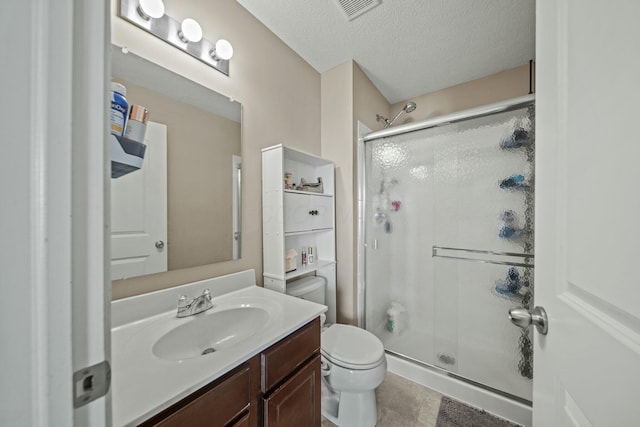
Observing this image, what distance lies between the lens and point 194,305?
0.94 m

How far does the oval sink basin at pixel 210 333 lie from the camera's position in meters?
0.82

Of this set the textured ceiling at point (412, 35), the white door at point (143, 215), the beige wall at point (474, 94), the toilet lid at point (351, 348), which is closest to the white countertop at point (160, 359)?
the white door at point (143, 215)

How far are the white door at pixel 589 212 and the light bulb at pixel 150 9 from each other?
4.31 feet

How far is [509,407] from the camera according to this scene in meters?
1.30

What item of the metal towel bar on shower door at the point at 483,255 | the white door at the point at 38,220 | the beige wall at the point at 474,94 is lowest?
the metal towel bar on shower door at the point at 483,255

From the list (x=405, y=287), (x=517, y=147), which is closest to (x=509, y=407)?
(x=405, y=287)

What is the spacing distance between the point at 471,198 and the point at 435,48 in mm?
1121

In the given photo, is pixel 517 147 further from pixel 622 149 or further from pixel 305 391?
pixel 305 391

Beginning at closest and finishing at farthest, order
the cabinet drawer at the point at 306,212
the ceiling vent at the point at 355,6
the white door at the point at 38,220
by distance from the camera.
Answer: the white door at the point at 38,220 → the ceiling vent at the point at 355,6 → the cabinet drawer at the point at 306,212

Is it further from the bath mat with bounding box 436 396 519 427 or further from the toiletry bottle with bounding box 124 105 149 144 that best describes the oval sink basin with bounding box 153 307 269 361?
the bath mat with bounding box 436 396 519 427

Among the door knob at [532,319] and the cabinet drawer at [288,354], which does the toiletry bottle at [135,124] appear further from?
the door knob at [532,319]

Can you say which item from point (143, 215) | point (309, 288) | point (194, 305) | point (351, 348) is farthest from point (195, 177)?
point (351, 348)

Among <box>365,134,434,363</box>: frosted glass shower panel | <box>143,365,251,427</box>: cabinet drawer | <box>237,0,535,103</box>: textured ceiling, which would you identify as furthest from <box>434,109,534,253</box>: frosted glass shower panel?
<box>143,365,251,427</box>: cabinet drawer

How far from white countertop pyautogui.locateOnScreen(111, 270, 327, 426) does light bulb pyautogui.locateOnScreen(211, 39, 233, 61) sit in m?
1.15
